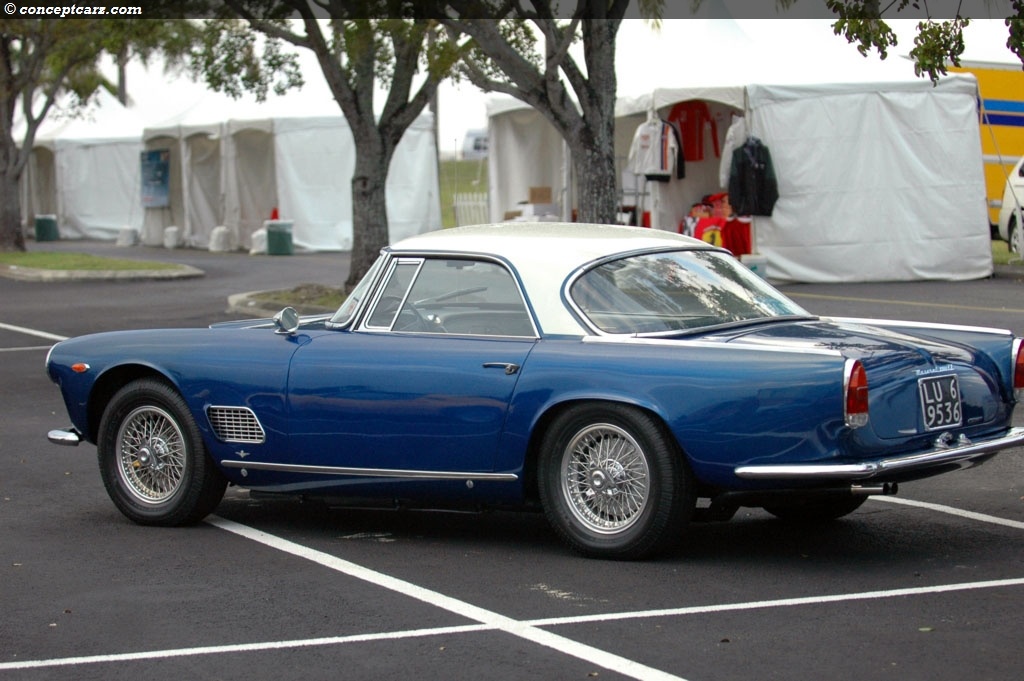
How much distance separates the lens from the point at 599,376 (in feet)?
21.1

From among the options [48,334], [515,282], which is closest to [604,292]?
[515,282]

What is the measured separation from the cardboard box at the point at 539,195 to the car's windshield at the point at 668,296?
18.2 m

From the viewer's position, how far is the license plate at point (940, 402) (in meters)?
6.34

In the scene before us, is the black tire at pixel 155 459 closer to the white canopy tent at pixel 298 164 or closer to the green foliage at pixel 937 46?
the green foliage at pixel 937 46

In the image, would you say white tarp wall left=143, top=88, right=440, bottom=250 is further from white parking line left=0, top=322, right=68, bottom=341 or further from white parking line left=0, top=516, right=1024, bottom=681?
white parking line left=0, top=516, right=1024, bottom=681

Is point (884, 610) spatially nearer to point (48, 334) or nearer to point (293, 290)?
point (48, 334)

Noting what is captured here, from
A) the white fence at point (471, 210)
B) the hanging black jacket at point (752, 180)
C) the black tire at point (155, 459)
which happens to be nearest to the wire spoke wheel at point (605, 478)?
the black tire at point (155, 459)

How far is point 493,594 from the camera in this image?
6105mm

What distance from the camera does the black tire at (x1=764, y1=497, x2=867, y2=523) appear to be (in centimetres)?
732

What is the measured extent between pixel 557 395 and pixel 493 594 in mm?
929

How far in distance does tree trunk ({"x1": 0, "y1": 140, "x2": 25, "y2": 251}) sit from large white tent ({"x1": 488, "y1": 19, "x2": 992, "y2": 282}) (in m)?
16.3

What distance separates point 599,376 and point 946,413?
148 cm

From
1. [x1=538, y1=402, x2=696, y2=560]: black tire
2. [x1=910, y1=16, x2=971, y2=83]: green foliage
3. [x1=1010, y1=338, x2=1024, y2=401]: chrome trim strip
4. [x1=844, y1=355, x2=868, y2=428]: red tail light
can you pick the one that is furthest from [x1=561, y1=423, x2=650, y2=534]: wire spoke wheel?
[x1=910, y1=16, x2=971, y2=83]: green foliage

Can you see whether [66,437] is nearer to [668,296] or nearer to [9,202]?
[668,296]
